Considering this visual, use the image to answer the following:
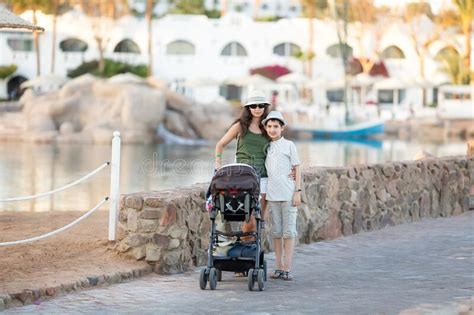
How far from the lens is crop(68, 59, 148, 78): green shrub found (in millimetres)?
62062

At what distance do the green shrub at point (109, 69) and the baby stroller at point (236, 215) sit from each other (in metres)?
54.4

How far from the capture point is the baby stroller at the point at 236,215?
7766 mm

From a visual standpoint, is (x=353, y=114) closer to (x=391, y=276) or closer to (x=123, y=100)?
(x=123, y=100)

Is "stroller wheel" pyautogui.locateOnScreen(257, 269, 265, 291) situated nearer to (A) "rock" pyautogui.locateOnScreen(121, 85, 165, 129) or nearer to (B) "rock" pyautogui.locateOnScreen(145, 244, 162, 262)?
(B) "rock" pyautogui.locateOnScreen(145, 244, 162, 262)

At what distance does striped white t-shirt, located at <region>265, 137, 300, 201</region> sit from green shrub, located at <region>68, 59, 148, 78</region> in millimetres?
53947

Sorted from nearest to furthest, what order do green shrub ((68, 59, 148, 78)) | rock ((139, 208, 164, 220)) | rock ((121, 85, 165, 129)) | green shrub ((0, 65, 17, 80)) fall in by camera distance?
rock ((139, 208, 164, 220)) → rock ((121, 85, 165, 129)) → green shrub ((0, 65, 17, 80)) → green shrub ((68, 59, 148, 78))

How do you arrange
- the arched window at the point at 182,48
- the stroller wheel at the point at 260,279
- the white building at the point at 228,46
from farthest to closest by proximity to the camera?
the arched window at the point at 182,48
the white building at the point at 228,46
the stroller wheel at the point at 260,279

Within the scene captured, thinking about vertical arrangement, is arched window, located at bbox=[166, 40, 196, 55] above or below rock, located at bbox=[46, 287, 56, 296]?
above

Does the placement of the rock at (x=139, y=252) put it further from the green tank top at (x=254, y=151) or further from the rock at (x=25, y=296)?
the rock at (x=25, y=296)

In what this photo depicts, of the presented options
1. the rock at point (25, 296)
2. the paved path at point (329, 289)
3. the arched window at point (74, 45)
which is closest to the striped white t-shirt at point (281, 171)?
A: the paved path at point (329, 289)

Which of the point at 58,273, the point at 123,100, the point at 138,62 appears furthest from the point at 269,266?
the point at 138,62

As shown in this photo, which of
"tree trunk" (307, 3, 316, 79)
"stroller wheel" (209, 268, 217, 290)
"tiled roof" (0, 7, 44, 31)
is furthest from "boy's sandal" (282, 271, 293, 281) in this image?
"tree trunk" (307, 3, 316, 79)

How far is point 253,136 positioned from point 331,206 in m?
3.05

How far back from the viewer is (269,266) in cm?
938
